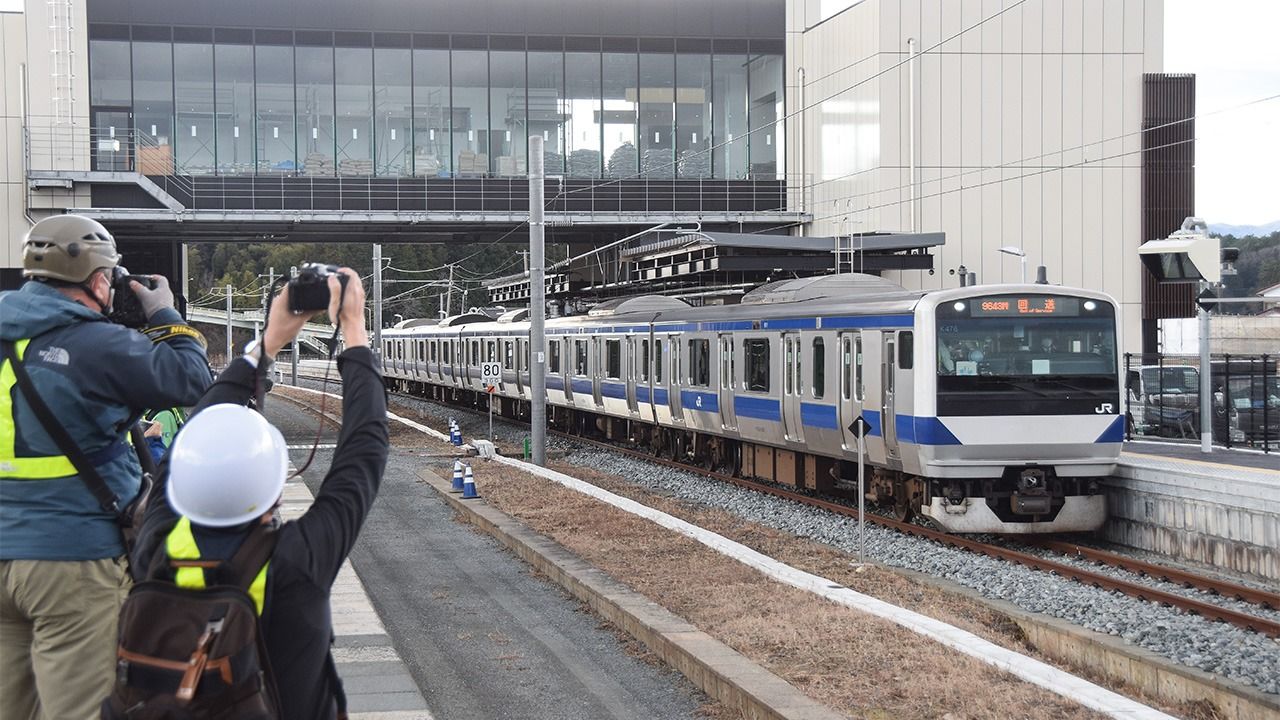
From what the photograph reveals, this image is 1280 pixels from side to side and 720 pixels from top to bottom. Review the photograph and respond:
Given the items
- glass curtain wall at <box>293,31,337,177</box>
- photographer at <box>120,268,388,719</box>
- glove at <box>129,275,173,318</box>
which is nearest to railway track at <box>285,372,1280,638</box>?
glove at <box>129,275,173,318</box>

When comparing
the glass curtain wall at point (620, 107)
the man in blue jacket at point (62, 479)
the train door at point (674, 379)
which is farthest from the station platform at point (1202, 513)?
the glass curtain wall at point (620, 107)

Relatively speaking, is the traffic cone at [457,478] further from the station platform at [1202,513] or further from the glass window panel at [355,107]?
the glass window panel at [355,107]

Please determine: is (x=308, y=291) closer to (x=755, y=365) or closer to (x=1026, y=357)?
(x=1026, y=357)

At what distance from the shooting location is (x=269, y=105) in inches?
1430

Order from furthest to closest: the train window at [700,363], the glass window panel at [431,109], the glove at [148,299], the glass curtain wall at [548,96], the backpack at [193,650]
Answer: the glass curtain wall at [548,96]
the glass window panel at [431,109]
the train window at [700,363]
the glove at [148,299]
the backpack at [193,650]

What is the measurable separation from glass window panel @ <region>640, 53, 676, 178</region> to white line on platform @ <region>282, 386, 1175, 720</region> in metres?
22.6

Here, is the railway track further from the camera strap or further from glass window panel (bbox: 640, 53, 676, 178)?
glass window panel (bbox: 640, 53, 676, 178)

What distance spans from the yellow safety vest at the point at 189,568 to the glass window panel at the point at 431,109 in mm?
34314

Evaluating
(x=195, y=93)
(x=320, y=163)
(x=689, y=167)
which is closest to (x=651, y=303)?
(x=689, y=167)

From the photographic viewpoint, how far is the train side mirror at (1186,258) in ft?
63.5

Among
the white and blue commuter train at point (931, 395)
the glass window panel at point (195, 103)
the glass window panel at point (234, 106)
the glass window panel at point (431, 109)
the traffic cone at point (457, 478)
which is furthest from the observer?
the glass window panel at point (431, 109)

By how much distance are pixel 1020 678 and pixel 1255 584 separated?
7.03m

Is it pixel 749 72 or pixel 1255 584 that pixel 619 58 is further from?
pixel 1255 584

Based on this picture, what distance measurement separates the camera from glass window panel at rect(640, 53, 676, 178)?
3775 cm
